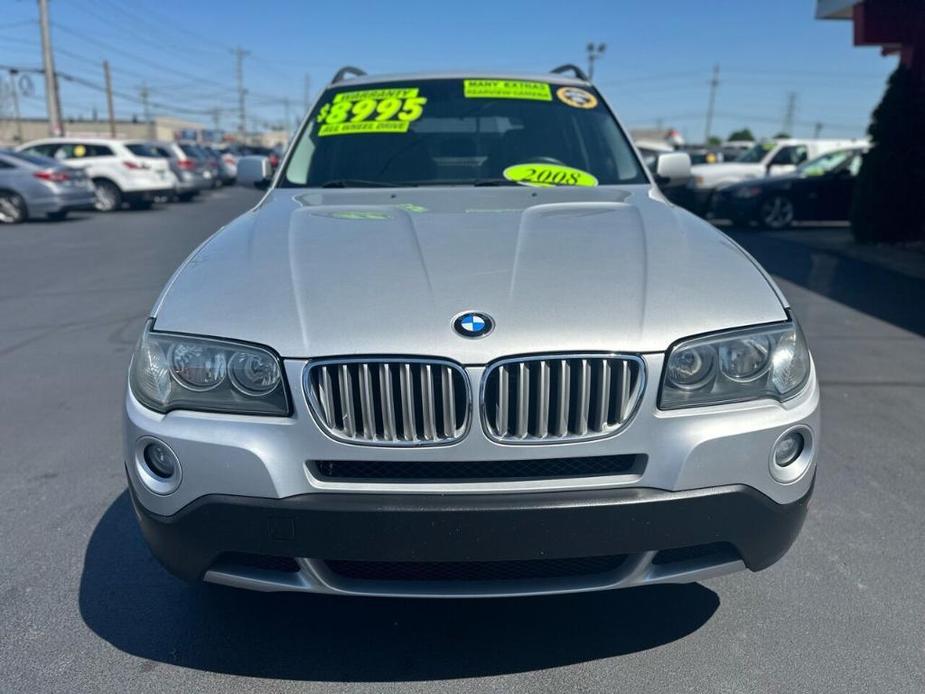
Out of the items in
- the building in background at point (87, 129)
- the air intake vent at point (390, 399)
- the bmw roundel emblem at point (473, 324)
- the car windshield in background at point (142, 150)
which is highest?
the bmw roundel emblem at point (473, 324)

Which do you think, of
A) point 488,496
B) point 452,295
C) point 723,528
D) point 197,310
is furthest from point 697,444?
point 197,310

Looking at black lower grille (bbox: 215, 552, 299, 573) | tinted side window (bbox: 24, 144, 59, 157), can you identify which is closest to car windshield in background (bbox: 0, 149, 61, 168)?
tinted side window (bbox: 24, 144, 59, 157)

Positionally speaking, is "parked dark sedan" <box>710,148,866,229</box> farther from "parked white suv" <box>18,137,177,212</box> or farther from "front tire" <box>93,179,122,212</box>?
"front tire" <box>93,179,122,212</box>

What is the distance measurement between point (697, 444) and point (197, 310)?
4.63 ft

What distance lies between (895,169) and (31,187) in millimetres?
15237

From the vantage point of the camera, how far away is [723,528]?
2150mm

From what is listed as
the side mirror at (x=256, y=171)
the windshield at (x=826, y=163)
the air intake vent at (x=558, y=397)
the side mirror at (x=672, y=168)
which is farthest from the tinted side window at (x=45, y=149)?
the air intake vent at (x=558, y=397)

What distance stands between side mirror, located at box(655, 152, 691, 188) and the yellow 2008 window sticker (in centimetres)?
125

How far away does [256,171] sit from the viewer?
4.33 m

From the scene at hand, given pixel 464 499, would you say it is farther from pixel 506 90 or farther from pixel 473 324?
pixel 506 90

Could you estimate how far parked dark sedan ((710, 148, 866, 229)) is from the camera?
15234 mm

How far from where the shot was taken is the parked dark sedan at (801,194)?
15234 mm

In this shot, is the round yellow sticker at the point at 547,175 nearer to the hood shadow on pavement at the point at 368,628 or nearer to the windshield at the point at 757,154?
the hood shadow on pavement at the point at 368,628

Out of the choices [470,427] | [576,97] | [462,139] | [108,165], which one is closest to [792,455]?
[470,427]
